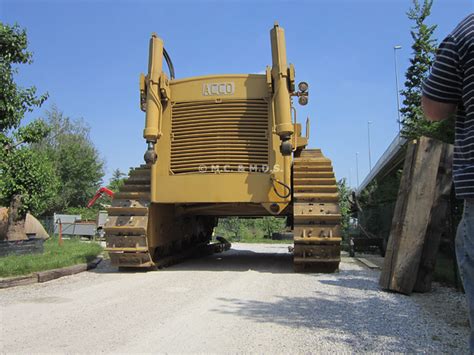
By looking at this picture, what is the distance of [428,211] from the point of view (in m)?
5.39

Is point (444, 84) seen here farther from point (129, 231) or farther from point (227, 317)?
point (129, 231)

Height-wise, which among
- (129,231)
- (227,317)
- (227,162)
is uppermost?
(227,162)

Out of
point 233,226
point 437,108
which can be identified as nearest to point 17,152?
point 437,108

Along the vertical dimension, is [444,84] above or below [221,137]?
below

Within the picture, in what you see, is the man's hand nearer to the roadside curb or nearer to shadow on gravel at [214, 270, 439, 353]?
shadow on gravel at [214, 270, 439, 353]

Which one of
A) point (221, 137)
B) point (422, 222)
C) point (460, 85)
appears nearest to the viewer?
point (460, 85)

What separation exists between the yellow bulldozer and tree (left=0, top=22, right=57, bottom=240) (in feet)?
10.9

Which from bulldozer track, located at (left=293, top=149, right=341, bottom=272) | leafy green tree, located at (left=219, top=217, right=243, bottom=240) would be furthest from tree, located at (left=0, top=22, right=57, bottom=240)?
leafy green tree, located at (left=219, top=217, right=243, bottom=240)

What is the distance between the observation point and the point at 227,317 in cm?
416

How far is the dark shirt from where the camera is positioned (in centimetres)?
191

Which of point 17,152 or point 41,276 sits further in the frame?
point 17,152

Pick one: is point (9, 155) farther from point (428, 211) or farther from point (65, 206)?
point (65, 206)

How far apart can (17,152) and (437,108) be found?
10.1 meters

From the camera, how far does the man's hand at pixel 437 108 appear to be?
2023 mm
